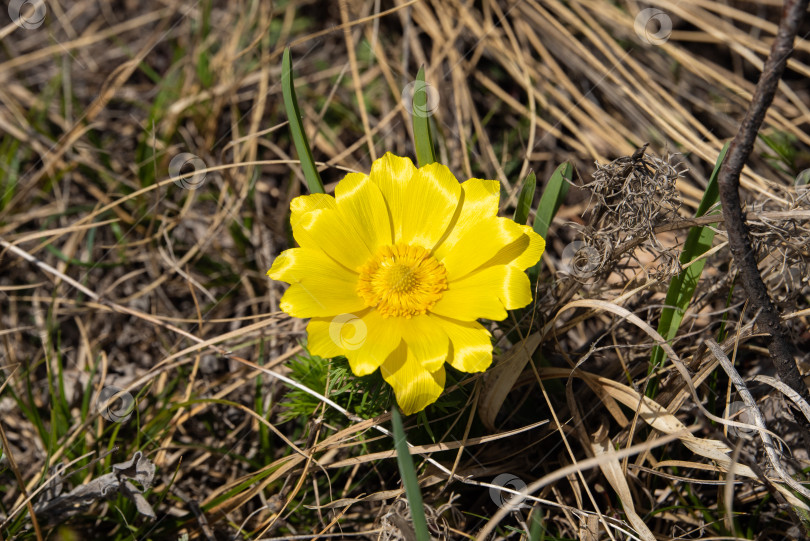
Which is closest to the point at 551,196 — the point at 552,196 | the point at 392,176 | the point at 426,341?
the point at 552,196

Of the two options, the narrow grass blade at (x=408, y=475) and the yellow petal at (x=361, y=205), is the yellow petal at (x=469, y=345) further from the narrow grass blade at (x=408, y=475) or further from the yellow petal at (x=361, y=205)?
the yellow petal at (x=361, y=205)

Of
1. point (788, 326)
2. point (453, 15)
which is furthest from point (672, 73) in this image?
point (788, 326)

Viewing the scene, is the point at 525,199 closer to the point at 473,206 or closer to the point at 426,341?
the point at 473,206

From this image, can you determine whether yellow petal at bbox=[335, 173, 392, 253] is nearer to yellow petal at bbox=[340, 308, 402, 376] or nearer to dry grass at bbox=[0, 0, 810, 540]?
yellow petal at bbox=[340, 308, 402, 376]

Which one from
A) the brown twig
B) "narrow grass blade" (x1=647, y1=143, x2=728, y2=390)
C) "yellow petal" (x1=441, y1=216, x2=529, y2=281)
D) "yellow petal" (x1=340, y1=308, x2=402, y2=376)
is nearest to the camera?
the brown twig

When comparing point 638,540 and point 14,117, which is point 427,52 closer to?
point 14,117

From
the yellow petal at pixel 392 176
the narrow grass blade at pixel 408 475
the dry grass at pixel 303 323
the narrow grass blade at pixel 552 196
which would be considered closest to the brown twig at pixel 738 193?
the dry grass at pixel 303 323

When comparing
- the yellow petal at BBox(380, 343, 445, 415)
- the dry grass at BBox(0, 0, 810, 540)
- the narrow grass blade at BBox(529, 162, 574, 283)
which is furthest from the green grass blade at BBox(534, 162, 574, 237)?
the yellow petal at BBox(380, 343, 445, 415)
